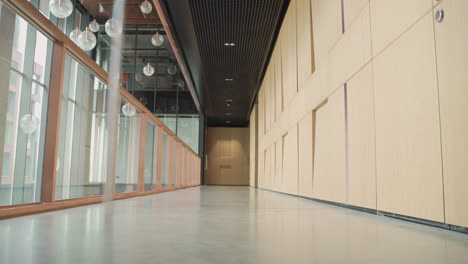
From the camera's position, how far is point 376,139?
291 centimetres

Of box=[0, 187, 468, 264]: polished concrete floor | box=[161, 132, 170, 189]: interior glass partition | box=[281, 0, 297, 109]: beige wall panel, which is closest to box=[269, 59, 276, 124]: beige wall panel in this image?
box=[281, 0, 297, 109]: beige wall panel

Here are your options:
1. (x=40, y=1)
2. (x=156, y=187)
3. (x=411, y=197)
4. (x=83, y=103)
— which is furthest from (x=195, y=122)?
(x=411, y=197)

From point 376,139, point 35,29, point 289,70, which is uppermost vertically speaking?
point 289,70

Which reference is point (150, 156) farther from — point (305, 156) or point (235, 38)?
point (235, 38)

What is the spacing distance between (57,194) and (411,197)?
2.49 metres

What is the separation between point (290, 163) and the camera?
23.1ft

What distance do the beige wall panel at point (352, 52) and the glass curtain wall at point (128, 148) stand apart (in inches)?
108

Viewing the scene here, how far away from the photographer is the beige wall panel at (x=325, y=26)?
404cm

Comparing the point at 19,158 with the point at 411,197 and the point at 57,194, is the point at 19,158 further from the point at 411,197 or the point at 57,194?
the point at 411,197

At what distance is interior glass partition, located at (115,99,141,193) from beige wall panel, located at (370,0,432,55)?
326 cm

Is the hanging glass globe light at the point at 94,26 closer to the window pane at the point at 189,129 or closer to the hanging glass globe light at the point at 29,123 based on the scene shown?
the hanging glass globe light at the point at 29,123

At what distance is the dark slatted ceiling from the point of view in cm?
715

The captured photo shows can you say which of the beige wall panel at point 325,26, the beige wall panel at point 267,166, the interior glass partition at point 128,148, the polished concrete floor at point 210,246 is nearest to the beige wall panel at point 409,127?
the polished concrete floor at point 210,246

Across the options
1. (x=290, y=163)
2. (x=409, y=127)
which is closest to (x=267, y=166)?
(x=290, y=163)
